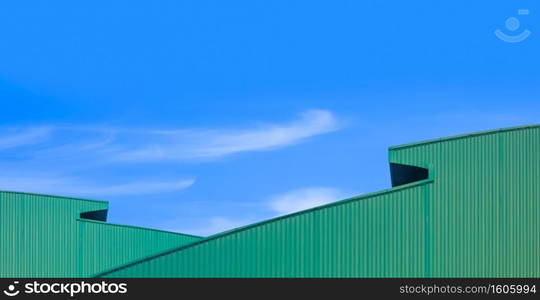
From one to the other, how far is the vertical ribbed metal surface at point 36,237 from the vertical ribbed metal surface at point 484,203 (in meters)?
17.5

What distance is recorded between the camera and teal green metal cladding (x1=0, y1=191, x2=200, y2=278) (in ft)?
110

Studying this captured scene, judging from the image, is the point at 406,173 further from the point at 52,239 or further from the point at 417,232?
the point at 52,239

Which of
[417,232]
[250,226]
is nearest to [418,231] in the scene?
[417,232]

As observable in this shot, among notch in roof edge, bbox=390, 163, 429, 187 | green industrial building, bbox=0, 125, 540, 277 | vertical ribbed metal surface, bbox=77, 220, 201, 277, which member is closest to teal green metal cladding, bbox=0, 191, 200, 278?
vertical ribbed metal surface, bbox=77, 220, 201, 277

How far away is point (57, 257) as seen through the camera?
3378 cm

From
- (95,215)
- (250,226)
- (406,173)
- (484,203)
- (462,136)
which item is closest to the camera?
(250,226)

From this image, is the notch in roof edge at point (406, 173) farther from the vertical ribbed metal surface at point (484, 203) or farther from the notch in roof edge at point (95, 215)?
the notch in roof edge at point (95, 215)

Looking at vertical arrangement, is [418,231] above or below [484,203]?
below

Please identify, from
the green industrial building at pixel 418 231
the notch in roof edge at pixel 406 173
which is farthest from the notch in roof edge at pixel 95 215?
the notch in roof edge at pixel 406 173

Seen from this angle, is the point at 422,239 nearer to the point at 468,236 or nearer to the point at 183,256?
the point at 468,236

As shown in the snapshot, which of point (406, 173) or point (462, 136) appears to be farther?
point (406, 173)

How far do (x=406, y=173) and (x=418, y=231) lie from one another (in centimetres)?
327

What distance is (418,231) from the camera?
2336 centimetres

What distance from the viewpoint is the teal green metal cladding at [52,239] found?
3347 centimetres
